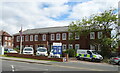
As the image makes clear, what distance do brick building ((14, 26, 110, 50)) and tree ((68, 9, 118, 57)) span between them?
4468 millimetres

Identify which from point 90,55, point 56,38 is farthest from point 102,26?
point 56,38

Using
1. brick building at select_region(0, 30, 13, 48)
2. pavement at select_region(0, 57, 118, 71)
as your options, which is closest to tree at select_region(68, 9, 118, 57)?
pavement at select_region(0, 57, 118, 71)

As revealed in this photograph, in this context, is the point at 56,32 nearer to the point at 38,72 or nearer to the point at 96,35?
the point at 96,35

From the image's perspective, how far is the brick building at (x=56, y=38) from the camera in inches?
1463

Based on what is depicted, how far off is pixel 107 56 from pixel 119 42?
4.20 metres

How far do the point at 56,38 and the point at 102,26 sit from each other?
1523 cm

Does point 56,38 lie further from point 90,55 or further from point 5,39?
point 5,39

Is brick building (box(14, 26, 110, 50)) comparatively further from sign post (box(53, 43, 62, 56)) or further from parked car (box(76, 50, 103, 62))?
sign post (box(53, 43, 62, 56))

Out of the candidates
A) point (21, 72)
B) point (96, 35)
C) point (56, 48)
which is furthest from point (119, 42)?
point (21, 72)

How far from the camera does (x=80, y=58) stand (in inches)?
1105

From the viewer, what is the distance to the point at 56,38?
41.6m

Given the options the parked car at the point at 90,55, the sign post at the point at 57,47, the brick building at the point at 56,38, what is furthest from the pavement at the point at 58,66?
the brick building at the point at 56,38

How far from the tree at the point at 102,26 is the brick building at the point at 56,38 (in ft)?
14.7

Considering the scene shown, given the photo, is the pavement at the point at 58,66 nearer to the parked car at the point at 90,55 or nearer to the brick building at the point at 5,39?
the parked car at the point at 90,55
